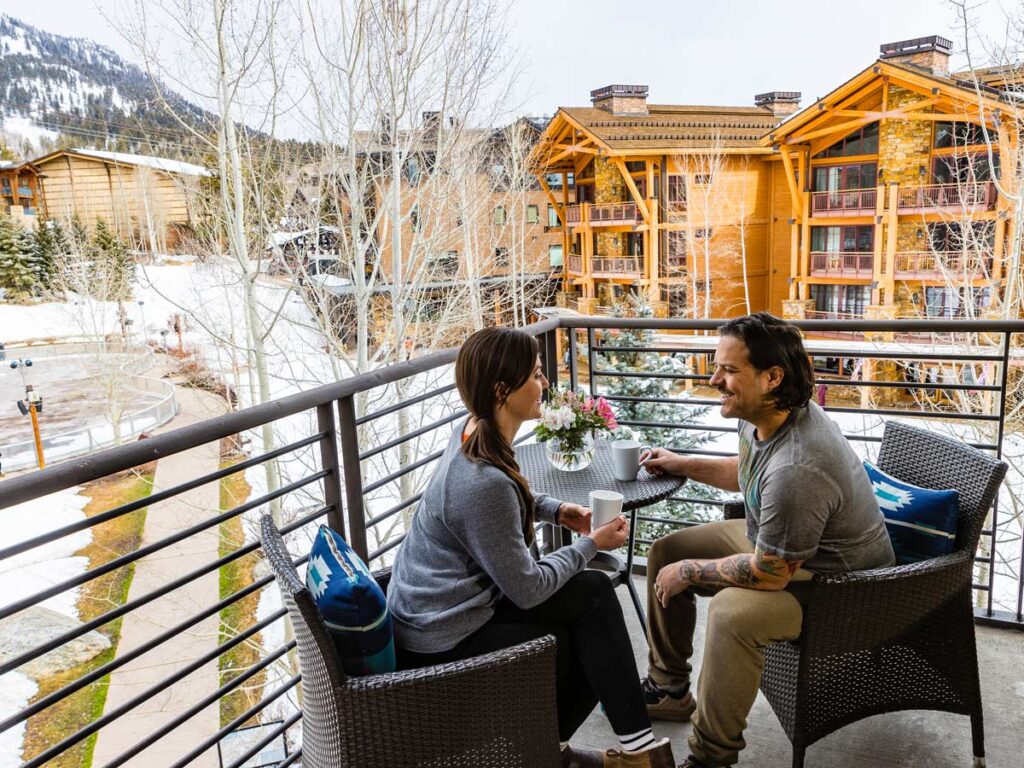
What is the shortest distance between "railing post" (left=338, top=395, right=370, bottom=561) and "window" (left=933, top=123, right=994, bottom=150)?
39.7 feet

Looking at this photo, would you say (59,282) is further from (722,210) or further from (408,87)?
(722,210)

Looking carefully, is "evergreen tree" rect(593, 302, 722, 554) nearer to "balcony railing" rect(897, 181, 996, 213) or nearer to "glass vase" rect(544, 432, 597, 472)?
"glass vase" rect(544, 432, 597, 472)

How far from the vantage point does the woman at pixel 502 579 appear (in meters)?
1.40

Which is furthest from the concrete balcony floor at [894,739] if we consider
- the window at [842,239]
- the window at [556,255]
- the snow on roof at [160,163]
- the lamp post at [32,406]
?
the window at [556,255]

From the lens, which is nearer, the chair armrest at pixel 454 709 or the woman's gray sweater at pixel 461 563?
the chair armrest at pixel 454 709

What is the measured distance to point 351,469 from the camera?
1960 millimetres

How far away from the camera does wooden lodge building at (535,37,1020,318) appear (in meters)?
11.6

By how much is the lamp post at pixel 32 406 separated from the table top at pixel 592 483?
15.0 metres

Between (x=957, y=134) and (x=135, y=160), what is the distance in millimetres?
13004

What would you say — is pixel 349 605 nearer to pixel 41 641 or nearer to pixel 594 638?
pixel 594 638

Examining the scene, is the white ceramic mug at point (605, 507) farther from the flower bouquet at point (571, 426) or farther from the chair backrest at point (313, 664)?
the chair backrest at point (313, 664)

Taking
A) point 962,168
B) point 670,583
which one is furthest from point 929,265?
point 670,583

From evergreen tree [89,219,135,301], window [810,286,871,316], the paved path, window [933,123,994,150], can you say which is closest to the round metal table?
the paved path

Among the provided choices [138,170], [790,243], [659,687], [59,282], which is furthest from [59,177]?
[659,687]
